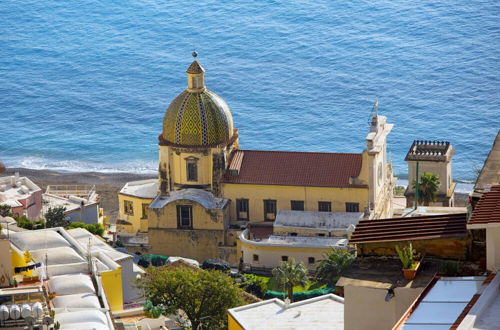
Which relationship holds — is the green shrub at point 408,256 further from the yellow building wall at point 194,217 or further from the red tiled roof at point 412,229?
the yellow building wall at point 194,217

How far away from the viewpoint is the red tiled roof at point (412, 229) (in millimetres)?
34062

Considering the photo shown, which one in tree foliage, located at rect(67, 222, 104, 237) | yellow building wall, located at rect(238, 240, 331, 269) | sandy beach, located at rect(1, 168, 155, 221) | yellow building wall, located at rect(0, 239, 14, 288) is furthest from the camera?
sandy beach, located at rect(1, 168, 155, 221)

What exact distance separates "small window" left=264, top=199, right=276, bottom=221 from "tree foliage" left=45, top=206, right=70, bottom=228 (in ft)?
44.4

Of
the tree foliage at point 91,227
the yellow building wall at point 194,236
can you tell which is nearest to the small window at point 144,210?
the tree foliage at point 91,227

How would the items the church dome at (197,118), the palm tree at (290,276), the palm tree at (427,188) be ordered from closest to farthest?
the palm tree at (290,276) → the palm tree at (427,188) → the church dome at (197,118)

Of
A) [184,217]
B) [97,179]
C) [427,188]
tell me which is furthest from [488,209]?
[97,179]

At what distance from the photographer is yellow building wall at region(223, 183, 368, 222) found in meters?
82.9

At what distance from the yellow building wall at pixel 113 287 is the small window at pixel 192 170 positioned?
26867 millimetres

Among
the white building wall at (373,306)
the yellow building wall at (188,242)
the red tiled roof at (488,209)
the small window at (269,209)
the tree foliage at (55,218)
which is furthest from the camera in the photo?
the tree foliage at (55,218)

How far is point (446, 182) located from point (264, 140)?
7251cm

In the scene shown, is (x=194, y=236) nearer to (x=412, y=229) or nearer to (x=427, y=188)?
(x=427, y=188)

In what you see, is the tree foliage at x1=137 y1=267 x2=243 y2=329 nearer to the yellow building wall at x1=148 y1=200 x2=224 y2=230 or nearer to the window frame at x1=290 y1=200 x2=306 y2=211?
the window frame at x1=290 y1=200 x2=306 y2=211

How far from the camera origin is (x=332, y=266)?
246 feet

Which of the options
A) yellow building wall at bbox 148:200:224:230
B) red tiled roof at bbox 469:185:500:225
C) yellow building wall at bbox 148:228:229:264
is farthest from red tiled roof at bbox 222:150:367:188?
red tiled roof at bbox 469:185:500:225
